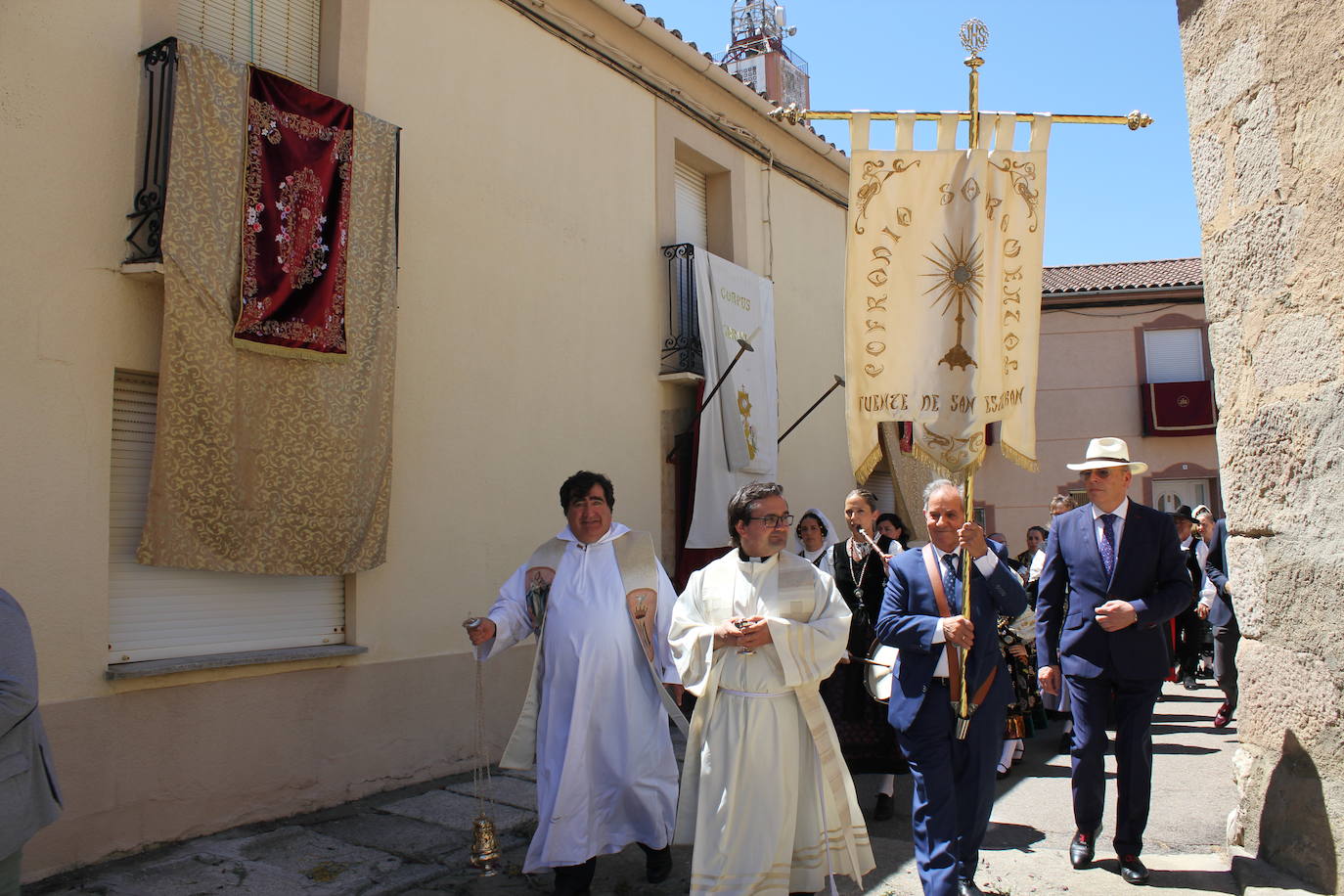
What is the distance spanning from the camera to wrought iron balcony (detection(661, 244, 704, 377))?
374 inches

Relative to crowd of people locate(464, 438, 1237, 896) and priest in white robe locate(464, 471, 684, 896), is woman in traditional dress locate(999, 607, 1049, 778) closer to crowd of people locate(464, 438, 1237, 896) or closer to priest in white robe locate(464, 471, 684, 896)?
crowd of people locate(464, 438, 1237, 896)

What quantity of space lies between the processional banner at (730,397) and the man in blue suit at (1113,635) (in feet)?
14.9

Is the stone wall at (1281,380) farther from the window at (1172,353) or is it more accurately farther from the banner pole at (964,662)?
the window at (1172,353)

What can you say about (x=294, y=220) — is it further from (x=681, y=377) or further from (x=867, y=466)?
(x=681, y=377)

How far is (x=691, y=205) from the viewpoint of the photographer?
10.7m

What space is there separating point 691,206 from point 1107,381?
48.3 ft

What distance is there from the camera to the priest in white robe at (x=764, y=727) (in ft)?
13.1

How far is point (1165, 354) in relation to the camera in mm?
22484

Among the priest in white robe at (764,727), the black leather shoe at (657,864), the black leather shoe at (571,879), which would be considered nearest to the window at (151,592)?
the black leather shoe at (571,879)

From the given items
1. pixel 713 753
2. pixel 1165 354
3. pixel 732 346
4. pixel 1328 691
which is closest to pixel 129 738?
pixel 713 753

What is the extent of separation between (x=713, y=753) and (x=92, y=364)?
351 centimetres

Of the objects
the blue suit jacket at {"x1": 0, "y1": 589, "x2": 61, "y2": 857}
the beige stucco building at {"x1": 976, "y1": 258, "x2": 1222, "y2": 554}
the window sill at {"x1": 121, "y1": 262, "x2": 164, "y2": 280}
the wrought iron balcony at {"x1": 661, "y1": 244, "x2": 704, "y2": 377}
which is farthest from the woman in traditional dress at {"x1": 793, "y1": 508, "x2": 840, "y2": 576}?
the beige stucco building at {"x1": 976, "y1": 258, "x2": 1222, "y2": 554}

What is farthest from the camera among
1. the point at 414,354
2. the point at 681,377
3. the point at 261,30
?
the point at 681,377

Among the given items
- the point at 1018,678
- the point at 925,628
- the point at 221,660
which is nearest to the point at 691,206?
the point at 1018,678
